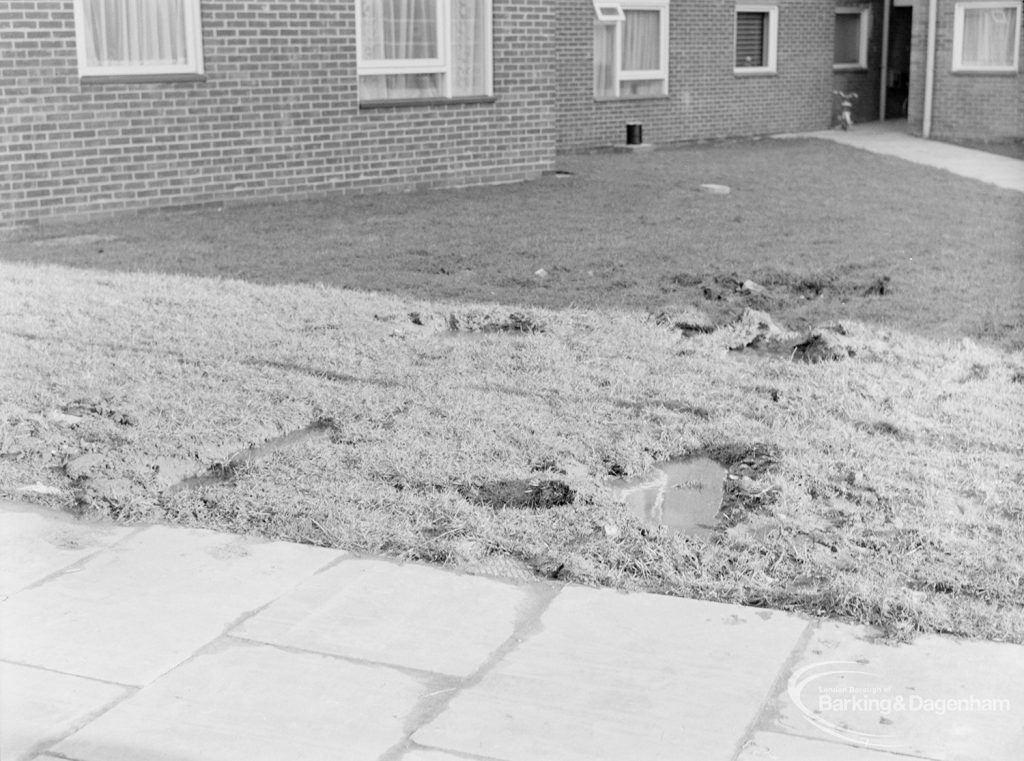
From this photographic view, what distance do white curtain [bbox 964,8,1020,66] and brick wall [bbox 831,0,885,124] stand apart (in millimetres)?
3458

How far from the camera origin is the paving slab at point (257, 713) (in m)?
3.10

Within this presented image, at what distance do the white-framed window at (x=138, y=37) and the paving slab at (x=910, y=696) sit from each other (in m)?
10.0

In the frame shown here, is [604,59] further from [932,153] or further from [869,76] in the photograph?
[869,76]

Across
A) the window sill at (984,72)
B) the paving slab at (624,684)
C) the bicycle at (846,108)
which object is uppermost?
the window sill at (984,72)

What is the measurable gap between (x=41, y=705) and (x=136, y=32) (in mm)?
9941

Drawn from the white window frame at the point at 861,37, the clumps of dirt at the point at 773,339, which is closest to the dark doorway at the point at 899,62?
the white window frame at the point at 861,37

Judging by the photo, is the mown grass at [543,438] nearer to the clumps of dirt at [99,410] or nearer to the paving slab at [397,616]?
the clumps of dirt at [99,410]

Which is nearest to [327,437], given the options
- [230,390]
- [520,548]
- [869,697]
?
[230,390]

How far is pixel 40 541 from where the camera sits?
4.44 m

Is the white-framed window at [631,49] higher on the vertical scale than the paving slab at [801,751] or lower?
higher

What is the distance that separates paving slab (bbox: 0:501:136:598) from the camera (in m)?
4.17

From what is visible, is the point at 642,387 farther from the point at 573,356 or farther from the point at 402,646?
the point at 402,646

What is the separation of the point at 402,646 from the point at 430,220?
8393 mm

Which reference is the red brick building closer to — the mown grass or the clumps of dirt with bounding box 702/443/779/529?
the mown grass
